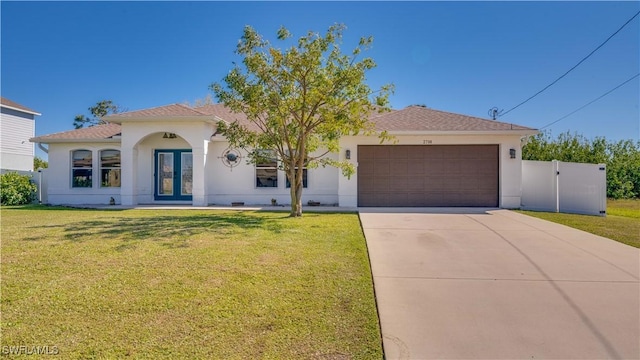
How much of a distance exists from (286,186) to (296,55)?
627 centimetres

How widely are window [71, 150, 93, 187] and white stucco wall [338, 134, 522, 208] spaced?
11.2 meters

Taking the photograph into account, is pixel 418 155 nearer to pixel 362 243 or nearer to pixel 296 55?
pixel 296 55

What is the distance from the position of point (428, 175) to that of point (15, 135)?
2614cm

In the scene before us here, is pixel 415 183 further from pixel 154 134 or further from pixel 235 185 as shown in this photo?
pixel 154 134

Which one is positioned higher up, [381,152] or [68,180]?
[381,152]

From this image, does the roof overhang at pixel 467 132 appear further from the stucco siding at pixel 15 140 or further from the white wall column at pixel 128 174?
the stucco siding at pixel 15 140

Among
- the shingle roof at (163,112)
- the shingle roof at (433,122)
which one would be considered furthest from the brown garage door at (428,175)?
the shingle roof at (163,112)

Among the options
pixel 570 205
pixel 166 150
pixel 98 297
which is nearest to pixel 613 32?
pixel 570 205

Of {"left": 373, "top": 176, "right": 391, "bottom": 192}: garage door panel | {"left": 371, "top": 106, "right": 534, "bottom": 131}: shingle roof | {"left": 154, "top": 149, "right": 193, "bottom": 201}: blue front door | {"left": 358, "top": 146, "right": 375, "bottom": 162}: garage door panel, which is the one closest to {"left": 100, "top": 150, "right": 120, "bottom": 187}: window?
{"left": 154, "top": 149, "right": 193, "bottom": 201}: blue front door

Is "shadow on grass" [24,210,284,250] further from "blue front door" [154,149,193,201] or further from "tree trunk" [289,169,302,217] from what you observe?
"blue front door" [154,149,193,201]

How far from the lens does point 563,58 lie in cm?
1454

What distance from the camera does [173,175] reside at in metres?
14.3

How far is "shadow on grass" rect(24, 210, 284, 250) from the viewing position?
6.48 meters

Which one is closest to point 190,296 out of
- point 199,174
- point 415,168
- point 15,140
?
point 199,174
